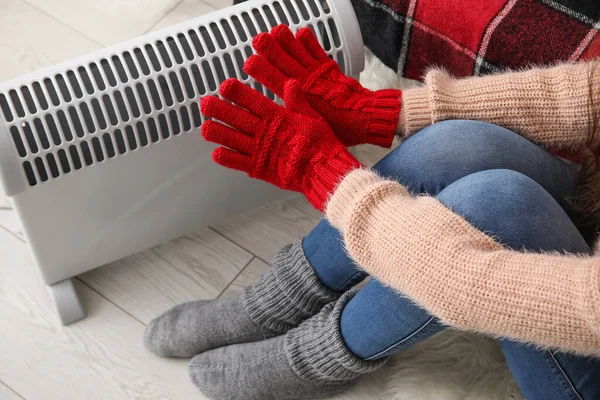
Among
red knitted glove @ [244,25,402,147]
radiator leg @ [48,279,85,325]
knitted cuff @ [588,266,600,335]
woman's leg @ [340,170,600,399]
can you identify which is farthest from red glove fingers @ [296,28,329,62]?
radiator leg @ [48,279,85,325]

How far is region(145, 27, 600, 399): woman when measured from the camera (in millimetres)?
619

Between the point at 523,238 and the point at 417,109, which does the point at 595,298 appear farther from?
the point at 417,109

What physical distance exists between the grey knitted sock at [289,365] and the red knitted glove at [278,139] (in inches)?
8.6

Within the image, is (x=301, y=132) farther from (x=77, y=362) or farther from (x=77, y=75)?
(x=77, y=362)

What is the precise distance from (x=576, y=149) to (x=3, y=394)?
0.87 metres

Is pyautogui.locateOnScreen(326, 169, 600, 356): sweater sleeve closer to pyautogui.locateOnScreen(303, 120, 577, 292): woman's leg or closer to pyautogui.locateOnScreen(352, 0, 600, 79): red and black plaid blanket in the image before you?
pyautogui.locateOnScreen(303, 120, 577, 292): woman's leg

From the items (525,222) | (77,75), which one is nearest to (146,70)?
(77,75)

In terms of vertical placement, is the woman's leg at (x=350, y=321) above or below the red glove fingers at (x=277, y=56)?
below

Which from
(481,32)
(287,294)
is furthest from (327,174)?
(481,32)

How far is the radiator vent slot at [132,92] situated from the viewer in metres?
0.78

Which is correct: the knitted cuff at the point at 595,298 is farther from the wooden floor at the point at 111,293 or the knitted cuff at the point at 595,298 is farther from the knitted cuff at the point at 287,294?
the wooden floor at the point at 111,293

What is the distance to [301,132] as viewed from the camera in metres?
0.73

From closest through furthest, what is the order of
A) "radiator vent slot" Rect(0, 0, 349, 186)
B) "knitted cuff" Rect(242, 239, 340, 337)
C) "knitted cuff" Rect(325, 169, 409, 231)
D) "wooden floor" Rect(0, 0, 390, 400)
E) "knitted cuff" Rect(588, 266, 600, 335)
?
"knitted cuff" Rect(588, 266, 600, 335), "knitted cuff" Rect(325, 169, 409, 231), "radiator vent slot" Rect(0, 0, 349, 186), "knitted cuff" Rect(242, 239, 340, 337), "wooden floor" Rect(0, 0, 390, 400)

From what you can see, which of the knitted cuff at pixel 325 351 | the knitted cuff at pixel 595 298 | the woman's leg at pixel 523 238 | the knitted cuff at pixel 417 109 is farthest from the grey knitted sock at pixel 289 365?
the knitted cuff at pixel 595 298
